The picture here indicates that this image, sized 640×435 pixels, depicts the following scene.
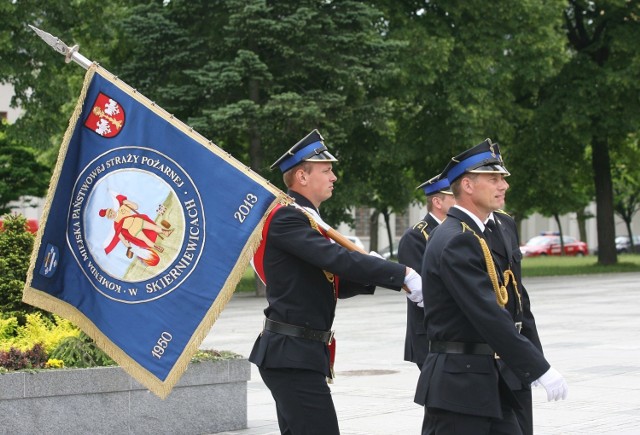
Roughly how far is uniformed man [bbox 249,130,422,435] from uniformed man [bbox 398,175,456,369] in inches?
75.4

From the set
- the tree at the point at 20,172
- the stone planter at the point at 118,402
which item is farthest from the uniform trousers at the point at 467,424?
the tree at the point at 20,172

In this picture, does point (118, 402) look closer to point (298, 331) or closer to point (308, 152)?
point (298, 331)

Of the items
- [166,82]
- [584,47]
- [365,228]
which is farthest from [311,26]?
[365,228]

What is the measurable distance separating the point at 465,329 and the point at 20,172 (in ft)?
120

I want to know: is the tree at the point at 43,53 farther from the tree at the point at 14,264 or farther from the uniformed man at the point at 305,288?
the uniformed man at the point at 305,288

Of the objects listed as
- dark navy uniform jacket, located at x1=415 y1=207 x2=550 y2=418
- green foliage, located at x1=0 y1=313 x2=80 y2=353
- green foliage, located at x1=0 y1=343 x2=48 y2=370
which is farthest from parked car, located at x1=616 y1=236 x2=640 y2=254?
dark navy uniform jacket, located at x1=415 y1=207 x2=550 y2=418

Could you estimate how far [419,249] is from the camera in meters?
8.20

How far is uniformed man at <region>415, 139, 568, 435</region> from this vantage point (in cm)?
513

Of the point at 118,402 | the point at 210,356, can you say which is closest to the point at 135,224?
the point at 118,402

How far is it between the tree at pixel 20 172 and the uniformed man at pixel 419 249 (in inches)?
1309

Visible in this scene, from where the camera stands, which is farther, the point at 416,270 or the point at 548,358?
the point at 548,358

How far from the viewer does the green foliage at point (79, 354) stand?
28.9 ft

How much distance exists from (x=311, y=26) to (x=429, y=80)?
5.27 meters

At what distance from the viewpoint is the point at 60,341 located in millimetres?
9016
